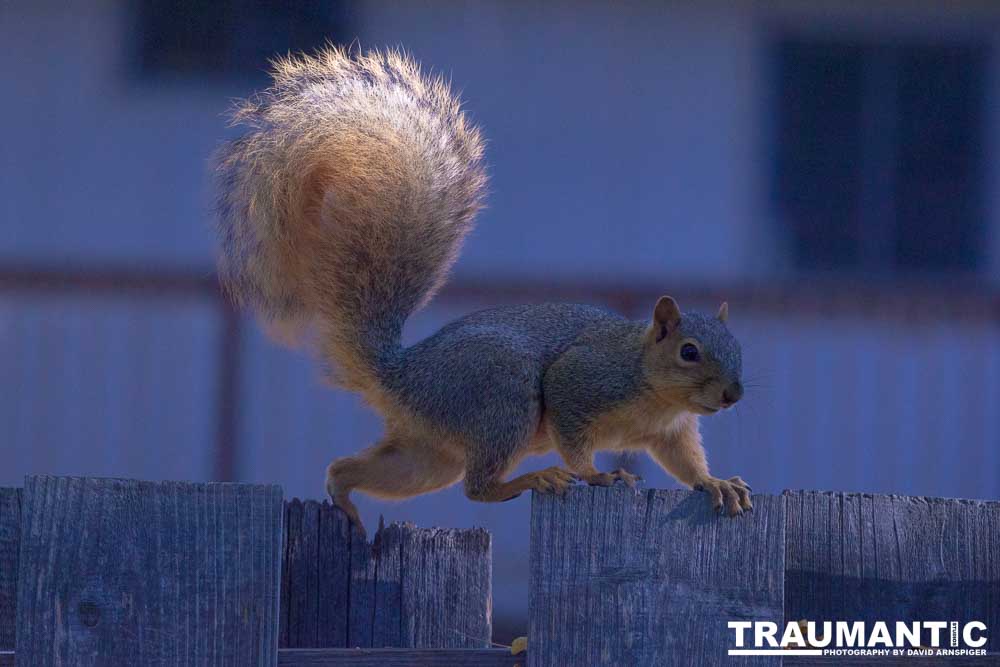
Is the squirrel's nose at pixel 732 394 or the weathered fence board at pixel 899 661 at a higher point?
the squirrel's nose at pixel 732 394

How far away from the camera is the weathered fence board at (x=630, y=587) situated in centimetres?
205

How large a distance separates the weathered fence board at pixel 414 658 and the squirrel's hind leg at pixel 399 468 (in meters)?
0.95

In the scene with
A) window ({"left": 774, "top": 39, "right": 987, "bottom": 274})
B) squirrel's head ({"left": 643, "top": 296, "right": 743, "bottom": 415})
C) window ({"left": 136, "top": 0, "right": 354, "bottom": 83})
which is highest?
window ({"left": 136, "top": 0, "right": 354, "bottom": 83})

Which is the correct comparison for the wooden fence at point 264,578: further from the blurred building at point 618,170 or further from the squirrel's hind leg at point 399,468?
the blurred building at point 618,170

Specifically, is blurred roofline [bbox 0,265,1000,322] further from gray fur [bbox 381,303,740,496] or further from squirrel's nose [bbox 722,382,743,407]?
squirrel's nose [bbox 722,382,743,407]

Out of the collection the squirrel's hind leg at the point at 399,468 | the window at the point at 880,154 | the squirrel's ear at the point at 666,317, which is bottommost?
the squirrel's hind leg at the point at 399,468

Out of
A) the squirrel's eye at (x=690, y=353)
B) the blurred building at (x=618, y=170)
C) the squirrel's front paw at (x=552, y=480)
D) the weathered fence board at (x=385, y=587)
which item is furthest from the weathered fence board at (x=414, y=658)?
the blurred building at (x=618, y=170)

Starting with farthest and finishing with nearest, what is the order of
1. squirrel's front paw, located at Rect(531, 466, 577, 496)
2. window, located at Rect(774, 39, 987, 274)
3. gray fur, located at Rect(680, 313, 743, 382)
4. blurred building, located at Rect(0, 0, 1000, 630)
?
window, located at Rect(774, 39, 987, 274), blurred building, located at Rect(0, 0, 1000, 630), gray fur, located at Rect(680, 313, 743, 382), squirrel's front paw, located at Rect(531, 466, 577, 496)

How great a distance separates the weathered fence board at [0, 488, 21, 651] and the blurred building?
15.7 feet

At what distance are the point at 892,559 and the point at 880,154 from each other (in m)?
5.74

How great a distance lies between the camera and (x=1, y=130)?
7.51 metres

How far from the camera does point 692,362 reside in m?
3.13

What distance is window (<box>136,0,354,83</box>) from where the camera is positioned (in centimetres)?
763


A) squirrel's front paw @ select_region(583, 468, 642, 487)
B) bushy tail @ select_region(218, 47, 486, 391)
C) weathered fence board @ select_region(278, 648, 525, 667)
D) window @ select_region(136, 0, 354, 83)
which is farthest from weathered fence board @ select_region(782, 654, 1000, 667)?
window @ select_region(136, 0, 354, 83)
